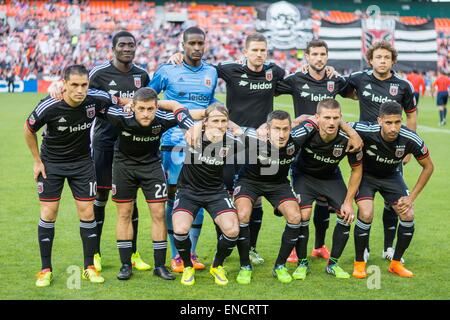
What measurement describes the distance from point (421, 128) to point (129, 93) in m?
16.2

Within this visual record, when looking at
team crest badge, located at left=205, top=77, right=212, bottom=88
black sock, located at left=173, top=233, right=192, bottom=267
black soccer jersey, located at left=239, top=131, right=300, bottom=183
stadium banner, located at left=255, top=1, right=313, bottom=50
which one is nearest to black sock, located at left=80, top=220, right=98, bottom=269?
black sock, located at left=173, top=233, right=192, bottom=267

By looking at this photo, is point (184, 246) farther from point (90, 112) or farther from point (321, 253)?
point (321, 253)

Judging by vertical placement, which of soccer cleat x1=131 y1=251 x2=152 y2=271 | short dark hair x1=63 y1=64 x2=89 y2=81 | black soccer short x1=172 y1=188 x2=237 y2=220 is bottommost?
soccer cleat x1=131 y1=251 x2=152 y2=271

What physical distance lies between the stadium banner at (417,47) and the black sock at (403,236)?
105ft

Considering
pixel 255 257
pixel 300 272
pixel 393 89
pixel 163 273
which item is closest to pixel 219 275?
pixel 163 273

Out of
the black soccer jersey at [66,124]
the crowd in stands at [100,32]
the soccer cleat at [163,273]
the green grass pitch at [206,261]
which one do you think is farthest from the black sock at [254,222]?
the crowd in stands at [100,32]

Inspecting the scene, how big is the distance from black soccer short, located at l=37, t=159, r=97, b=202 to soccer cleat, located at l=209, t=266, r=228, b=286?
4.49ft

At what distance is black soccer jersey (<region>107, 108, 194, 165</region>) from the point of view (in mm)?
6410

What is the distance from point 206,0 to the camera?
4984 cm

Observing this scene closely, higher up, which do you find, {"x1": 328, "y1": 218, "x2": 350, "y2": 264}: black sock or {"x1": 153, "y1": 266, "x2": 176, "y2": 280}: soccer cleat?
{"x1": 328, "y1": 218, "x2": 350, "y2": 264}: black sock

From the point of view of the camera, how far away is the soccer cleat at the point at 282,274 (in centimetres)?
649

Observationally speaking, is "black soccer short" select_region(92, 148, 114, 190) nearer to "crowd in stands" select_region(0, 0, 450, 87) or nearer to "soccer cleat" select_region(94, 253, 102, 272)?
"soccer cleat" select_region(94, 253, 102, 272)

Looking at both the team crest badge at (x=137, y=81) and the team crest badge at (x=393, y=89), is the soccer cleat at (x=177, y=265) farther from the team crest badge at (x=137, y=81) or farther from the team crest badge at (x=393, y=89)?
the team crest badge at (x=393, y=89)
